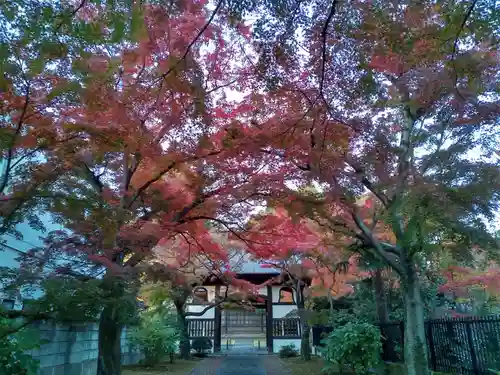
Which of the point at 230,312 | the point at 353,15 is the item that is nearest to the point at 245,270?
the point at 230,312

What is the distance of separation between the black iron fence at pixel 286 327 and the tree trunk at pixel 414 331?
1017 centimetres

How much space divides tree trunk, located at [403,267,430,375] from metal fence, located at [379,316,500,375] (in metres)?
0.48

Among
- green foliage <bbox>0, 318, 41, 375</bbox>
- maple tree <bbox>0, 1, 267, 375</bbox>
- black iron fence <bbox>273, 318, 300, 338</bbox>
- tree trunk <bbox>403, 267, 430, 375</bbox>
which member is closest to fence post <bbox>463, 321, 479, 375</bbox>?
tree trunk <bbox>403, 267, 430, 375</bbox>

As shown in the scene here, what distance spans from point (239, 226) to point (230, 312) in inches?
514

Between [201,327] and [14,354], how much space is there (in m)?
13.2

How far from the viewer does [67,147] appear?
530 cm

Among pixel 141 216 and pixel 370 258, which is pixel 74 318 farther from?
pixel 370 258

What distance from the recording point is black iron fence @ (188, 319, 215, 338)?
17.4 m

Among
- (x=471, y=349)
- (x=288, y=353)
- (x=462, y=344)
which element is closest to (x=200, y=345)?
(x=288, y=353)

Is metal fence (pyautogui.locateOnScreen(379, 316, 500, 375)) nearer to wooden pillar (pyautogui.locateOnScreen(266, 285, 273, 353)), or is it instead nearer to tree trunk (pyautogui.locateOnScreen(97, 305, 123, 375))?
tree trunk (pyautogui.locateOnScreen(97, 305, 123, 375))

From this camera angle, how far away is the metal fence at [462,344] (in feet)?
19.6

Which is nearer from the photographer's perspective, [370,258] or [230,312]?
[370,258]

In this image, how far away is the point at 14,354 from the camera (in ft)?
16.3

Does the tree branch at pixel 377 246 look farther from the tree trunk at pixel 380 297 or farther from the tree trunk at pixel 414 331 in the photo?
the tree trunk at pixel 380 297
